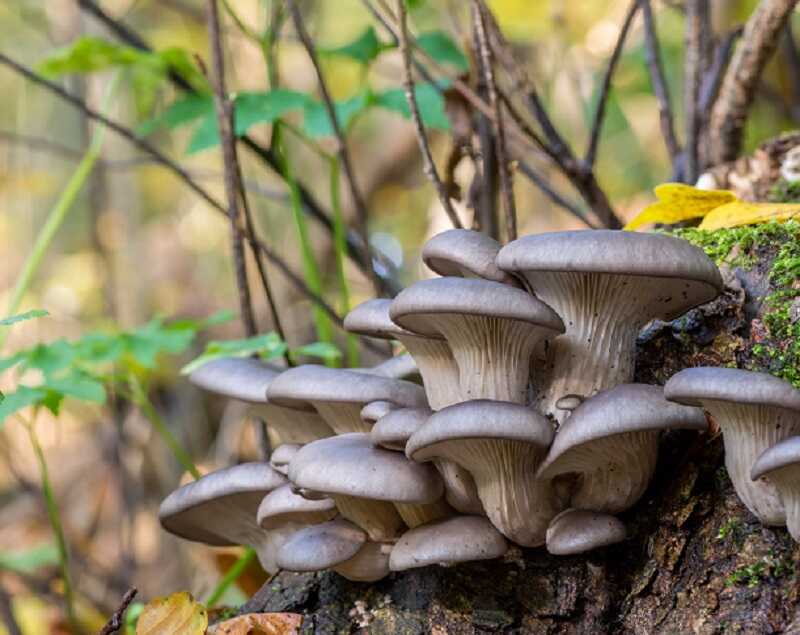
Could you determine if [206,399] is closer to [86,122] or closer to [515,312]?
[86,122]

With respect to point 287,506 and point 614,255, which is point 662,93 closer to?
point 614,255

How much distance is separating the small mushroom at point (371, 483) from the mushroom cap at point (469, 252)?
42 centimetres

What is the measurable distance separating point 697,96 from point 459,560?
2348mm

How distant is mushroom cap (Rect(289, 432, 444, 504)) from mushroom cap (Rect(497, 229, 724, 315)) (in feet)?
1.55

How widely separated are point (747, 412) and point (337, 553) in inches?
33.9

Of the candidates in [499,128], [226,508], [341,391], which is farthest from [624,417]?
[499,128]

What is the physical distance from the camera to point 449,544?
1.66m

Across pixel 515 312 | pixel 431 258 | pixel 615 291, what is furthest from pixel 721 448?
pixel 431 258

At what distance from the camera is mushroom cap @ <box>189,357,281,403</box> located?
2.09 metres

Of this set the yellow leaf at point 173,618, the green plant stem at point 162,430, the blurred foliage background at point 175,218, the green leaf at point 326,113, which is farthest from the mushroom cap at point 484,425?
the blurred foliage background at point 175,218

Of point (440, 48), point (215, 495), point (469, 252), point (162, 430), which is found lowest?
point (162, 430)

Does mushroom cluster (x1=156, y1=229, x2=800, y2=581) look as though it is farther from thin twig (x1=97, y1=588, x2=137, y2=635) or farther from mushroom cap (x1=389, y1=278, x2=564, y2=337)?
thin twig (x1=97, y1=588, x2=137, y2=635)

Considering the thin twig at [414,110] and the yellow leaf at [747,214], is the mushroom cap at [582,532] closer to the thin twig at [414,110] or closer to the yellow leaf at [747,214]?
the yellow leaf at [747,214]

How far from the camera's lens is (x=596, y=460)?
1628mm
